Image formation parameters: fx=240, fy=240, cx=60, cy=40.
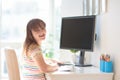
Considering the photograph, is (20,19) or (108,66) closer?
(108,66)

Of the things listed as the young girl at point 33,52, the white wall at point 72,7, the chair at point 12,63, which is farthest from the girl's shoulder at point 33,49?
the white wall at point 72,7

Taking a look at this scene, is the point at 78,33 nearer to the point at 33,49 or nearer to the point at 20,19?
the point at 33,49

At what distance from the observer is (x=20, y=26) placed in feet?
13.0

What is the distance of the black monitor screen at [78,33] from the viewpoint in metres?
2.54

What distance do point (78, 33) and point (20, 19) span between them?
1558mm

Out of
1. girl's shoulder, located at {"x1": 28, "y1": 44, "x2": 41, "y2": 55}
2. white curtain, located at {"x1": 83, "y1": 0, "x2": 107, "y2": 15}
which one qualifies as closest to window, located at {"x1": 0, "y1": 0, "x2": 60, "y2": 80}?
white curtain, located at {"x1": 83, "y1": 0, "x2": 107, "y2": 15}

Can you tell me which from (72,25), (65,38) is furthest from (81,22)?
(65,38)

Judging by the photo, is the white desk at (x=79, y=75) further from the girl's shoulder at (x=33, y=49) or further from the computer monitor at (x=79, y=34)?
the computer monitor at (x=79, y=34)

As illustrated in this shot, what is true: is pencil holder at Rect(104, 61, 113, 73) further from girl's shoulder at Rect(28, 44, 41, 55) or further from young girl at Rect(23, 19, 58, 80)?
girl's shoulder at Rect(28, 44, 41, 55)

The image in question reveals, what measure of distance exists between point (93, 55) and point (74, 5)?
86 cm

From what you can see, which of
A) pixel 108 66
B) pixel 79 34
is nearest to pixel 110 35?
pixel 108 66

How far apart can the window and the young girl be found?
158 cm

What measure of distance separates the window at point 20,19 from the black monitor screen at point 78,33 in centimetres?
96

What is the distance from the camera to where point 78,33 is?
8.86 ft
